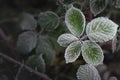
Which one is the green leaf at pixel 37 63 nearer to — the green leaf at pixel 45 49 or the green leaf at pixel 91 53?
the green leaf at pixel 45 49

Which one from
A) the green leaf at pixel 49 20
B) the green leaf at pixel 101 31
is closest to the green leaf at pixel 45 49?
the green leaf at pixel 49 20

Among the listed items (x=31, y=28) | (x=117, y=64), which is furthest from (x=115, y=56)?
(x=31, y=28)

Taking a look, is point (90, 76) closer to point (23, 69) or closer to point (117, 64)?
point (23, 69)

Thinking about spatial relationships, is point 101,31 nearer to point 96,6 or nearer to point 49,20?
point 96,6

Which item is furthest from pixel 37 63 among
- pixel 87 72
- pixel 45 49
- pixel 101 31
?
pixel 101 31

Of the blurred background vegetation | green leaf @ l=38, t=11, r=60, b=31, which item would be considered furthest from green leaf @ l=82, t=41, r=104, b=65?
green leaf @ l=38, t=11, r=60, b=31

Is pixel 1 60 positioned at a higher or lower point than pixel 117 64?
higher
